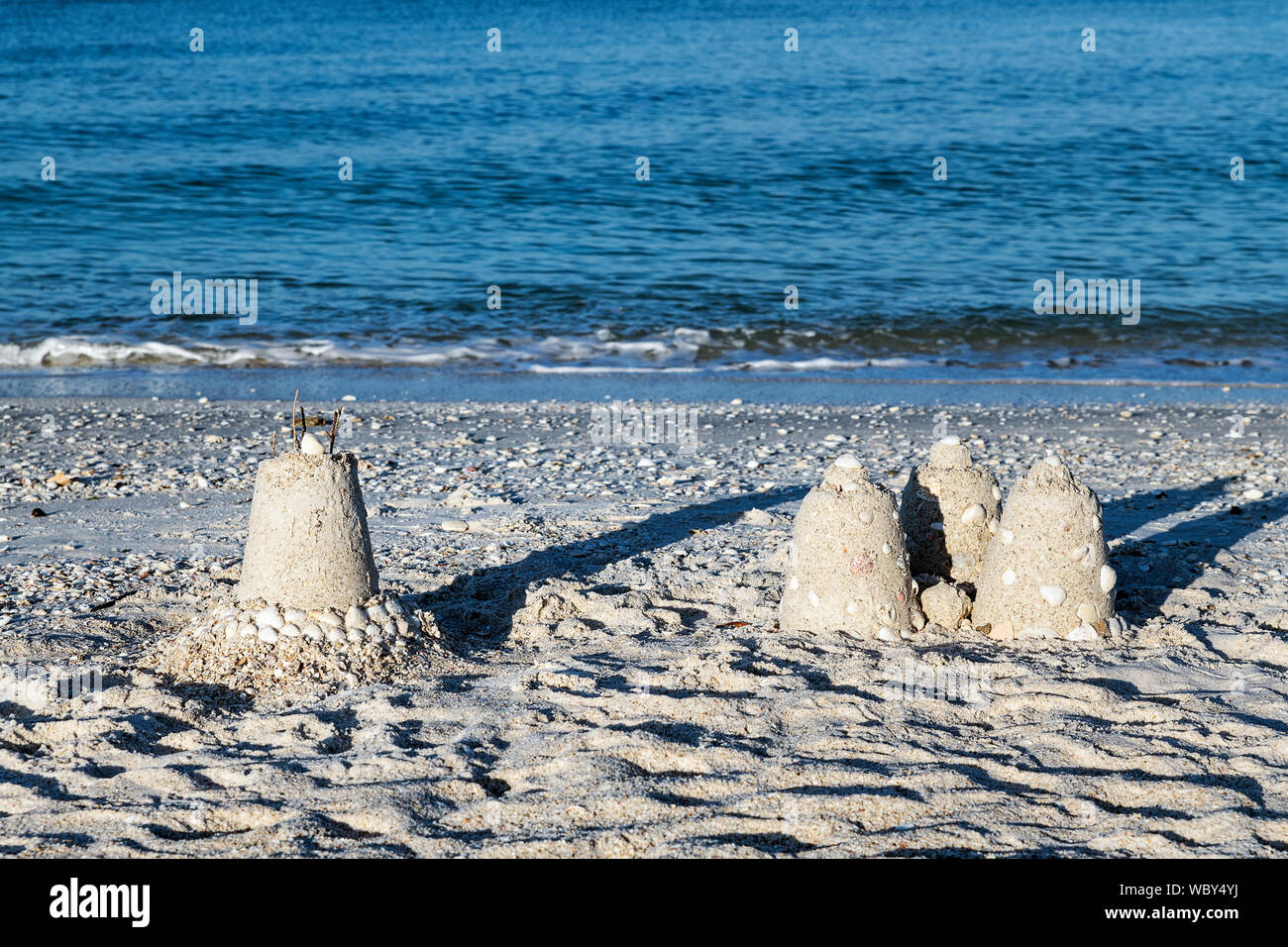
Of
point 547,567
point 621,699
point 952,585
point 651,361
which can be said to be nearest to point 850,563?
point 952,585

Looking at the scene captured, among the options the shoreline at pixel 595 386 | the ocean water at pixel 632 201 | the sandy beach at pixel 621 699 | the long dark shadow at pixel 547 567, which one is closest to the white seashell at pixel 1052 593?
the sandy beach at pixel 621 699

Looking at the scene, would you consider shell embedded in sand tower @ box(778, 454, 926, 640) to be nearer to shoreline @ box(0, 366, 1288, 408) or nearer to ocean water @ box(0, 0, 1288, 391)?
shoreline @ box(0, 366, 1288, 408)

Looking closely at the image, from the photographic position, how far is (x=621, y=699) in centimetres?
429

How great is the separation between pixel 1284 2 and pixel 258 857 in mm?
49977

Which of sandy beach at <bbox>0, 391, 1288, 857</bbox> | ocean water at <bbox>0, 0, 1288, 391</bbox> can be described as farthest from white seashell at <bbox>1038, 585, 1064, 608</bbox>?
ocean water at <bbox>0, 0, 1288, 391</bbox>

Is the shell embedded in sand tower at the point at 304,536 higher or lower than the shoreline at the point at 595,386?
lower

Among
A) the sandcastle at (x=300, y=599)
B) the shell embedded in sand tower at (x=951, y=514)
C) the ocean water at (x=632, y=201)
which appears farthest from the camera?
the ocean water at (x=632, y=201)

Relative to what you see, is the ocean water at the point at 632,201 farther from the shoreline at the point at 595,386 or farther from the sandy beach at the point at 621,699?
the sandy beach at the point at 621,699

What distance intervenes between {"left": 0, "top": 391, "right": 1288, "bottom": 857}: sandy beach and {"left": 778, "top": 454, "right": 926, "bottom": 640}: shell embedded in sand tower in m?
0.11

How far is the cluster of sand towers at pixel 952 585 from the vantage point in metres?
4.78

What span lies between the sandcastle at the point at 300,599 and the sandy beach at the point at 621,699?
0.14 meters

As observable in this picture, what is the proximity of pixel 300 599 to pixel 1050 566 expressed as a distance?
2.97 m

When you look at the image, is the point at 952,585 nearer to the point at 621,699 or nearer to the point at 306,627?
the point at 621,699
